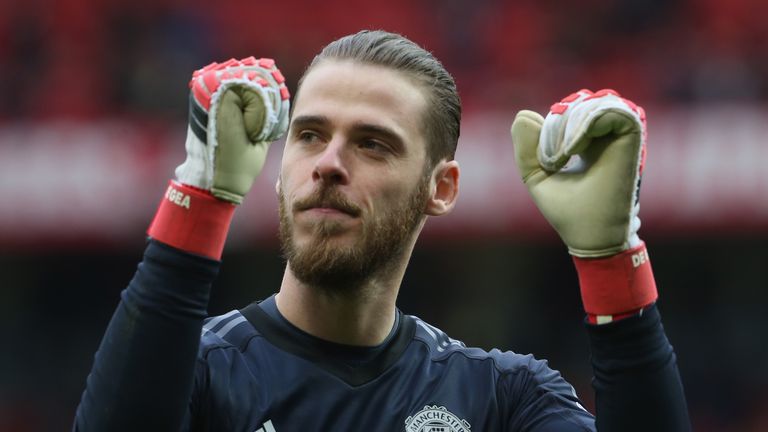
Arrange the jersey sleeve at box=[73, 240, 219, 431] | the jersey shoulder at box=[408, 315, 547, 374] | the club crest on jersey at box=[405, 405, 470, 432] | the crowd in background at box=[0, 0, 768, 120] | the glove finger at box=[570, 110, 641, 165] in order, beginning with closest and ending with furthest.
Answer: the jersey sleeve at box=[73, 240, 219, 431] < the glove finger at box=[570, 110, 641, 165] < the club crest on jersey at box=[405, 405, 470, 432] < the jersey shoulder at box=[408, 315, 547, 374] < the crowd in background at box=[0, 0, 768, 120]

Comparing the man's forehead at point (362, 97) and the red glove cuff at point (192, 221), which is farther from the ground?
the man's forehead at point (362, 97)

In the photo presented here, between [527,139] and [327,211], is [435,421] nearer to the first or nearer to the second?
[327,211]

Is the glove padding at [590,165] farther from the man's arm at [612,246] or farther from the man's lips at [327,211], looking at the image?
the man's lips at [327,211]

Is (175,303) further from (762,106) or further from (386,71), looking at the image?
(762,106)

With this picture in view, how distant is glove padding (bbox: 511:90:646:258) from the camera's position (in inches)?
119

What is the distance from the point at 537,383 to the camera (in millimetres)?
3438

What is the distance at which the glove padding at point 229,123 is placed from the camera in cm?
289

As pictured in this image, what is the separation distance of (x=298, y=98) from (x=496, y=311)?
1036 cm

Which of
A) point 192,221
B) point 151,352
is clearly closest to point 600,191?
point 192,221

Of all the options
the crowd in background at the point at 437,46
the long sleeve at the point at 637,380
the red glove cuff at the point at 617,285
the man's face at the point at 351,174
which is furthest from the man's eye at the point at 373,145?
the crowd in background at the point at 437,46

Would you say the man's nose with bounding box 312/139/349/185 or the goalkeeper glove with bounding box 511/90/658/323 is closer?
the goalkeeper glove with bounding box 511/90/658/323

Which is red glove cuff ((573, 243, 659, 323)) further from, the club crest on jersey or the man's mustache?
the man's mustache

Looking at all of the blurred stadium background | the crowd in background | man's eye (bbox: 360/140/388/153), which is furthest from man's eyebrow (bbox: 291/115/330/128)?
the crowd in background

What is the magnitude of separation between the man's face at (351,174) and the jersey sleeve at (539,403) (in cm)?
47
